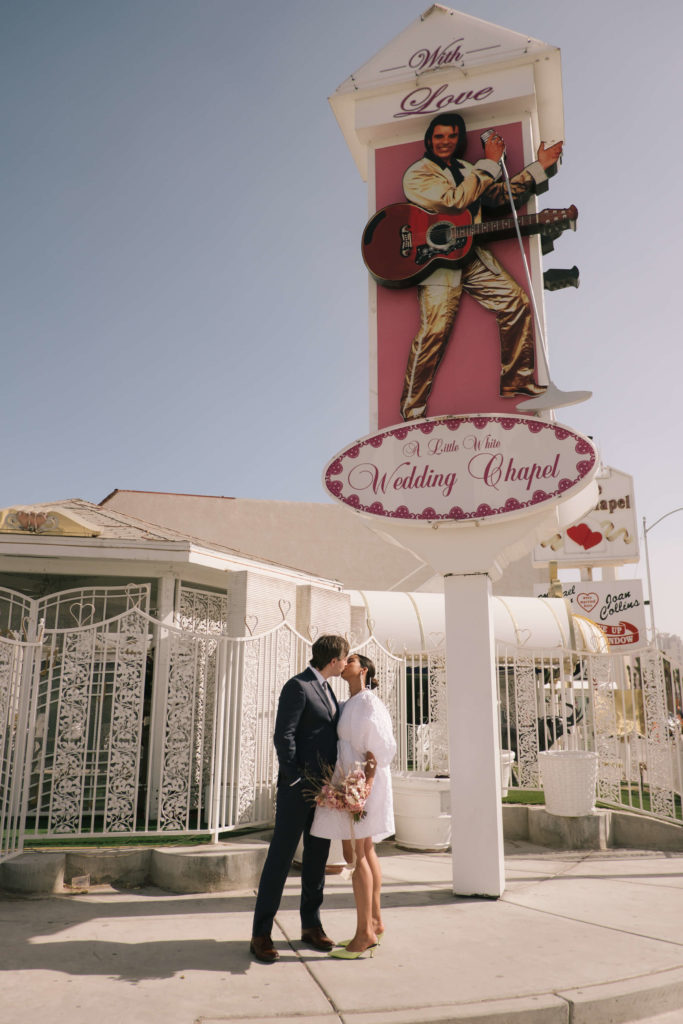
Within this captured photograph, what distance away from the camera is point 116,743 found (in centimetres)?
736

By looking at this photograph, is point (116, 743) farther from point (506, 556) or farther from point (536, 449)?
point (536, 449)

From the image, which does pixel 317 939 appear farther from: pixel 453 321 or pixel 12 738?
pixel 453 321

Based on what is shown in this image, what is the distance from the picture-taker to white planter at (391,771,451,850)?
846 cm

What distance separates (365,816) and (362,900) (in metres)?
0.52

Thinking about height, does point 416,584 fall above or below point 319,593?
above

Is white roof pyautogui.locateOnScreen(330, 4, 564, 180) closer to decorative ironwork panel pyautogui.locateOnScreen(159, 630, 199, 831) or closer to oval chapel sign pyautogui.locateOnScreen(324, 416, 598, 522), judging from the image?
oval chapel sign pyautogui.locateOnScreen(324, 416, 598, 522)

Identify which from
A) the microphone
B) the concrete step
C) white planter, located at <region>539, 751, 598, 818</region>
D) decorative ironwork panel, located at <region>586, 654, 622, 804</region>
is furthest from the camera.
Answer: decorative ironwork panel, located at <region>586, 654, 622, 804</region>

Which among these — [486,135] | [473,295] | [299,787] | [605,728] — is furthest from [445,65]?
[605,728]

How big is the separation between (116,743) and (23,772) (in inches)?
35.3

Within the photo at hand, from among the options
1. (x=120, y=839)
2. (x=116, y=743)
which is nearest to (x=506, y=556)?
(x=116, y=743)

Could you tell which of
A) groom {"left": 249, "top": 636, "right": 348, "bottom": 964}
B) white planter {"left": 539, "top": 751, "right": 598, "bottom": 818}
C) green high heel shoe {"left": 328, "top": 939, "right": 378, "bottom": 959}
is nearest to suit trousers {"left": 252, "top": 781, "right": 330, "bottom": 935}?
groom {"left": 249, "top": 636, "right": 348, "bottom": 964}

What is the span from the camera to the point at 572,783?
9.01 metres

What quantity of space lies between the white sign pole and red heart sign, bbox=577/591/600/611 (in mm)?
21751

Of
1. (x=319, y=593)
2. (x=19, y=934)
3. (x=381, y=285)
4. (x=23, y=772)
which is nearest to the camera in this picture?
(x=19, y=934)
